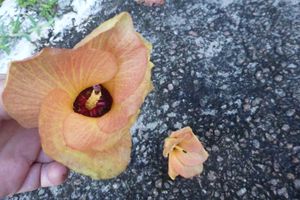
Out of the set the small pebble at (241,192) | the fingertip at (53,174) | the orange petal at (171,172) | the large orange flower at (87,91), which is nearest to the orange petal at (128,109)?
the large orange flower at (87,91)

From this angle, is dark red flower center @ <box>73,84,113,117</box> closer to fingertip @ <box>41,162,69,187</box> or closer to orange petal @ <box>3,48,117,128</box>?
orange petal @ <box>3,48,117,128</box>

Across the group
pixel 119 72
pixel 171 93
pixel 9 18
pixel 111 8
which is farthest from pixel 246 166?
pixel 9 18

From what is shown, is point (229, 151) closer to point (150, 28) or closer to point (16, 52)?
point (150, 28)

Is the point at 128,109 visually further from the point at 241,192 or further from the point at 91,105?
the point at 241,192

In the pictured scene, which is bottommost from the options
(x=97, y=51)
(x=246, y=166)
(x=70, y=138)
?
(x=246, y=166)

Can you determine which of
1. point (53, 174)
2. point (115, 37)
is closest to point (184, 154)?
point (53, 174)

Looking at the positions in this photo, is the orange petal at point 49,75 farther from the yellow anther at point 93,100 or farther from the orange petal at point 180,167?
the orange petal at point 180,167

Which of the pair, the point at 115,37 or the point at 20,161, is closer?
the point at 115,37
